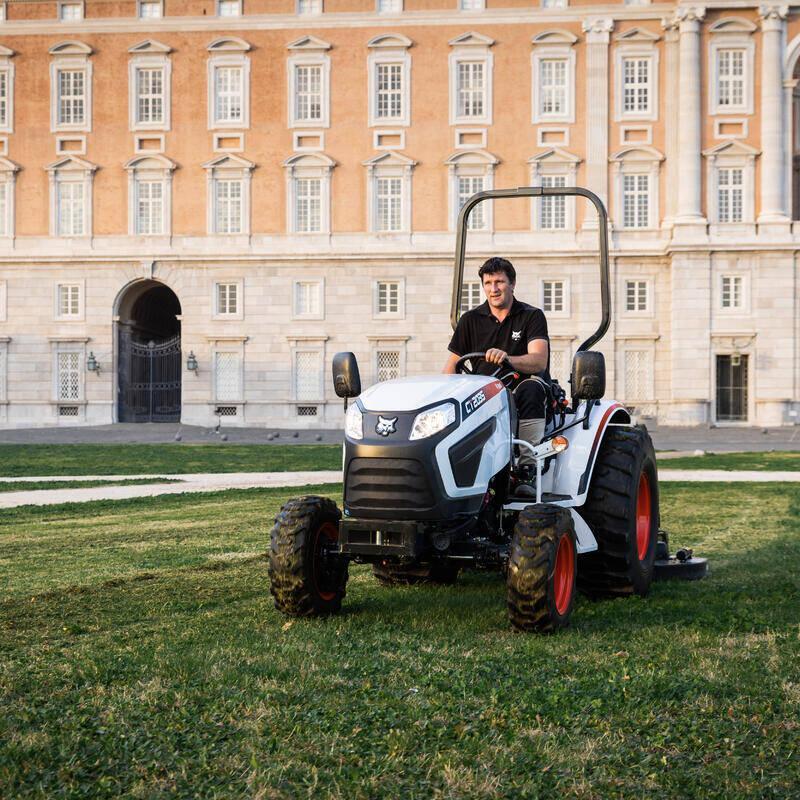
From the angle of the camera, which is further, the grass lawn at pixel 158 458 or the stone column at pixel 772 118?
the stone column at pixel 772 118

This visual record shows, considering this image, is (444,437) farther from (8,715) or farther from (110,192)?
(110,192)

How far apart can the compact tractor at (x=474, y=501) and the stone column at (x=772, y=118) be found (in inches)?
1551

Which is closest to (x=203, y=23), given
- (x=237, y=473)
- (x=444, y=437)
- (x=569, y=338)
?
(x=569, y=338)

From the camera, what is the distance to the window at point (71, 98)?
1809 inches

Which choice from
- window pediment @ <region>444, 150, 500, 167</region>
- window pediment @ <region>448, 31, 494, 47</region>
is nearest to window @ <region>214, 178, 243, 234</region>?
window pediment @ <region>444, 150, 500, 167</region>

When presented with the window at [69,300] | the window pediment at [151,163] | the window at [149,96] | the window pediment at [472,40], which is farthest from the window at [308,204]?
the window at [69,300]

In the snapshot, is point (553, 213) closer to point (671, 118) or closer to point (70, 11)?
point (671, 118)

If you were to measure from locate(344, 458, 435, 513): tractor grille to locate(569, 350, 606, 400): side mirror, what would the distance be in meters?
1.49

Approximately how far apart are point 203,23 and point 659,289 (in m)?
23.0

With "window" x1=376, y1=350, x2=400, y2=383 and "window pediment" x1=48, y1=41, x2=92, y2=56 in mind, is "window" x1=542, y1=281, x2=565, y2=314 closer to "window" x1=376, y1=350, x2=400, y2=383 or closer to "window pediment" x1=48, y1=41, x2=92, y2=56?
"window" x1=376, y1=350, x2=400, y2=383

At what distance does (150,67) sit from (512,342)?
42469 mm

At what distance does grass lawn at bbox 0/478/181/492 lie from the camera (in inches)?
700

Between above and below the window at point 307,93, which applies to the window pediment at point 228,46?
above

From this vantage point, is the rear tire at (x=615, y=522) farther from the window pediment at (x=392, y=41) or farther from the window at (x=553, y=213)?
the window pediment at (x=392, y=41)
